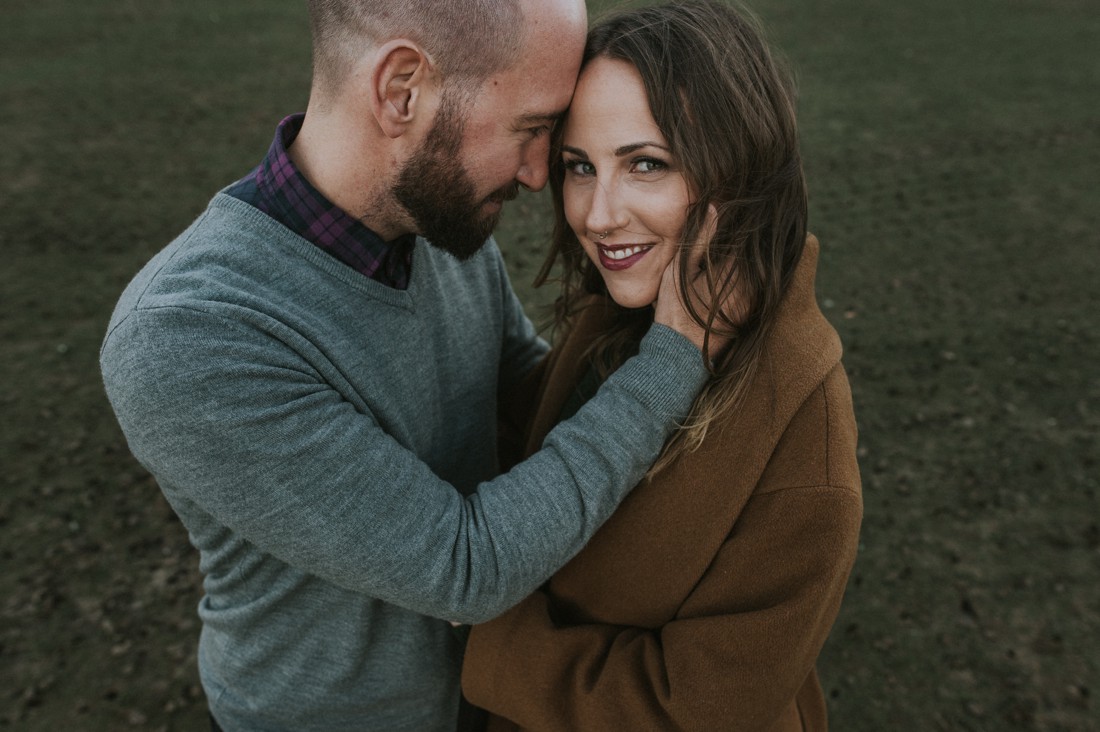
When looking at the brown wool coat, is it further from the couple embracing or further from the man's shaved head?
the man's shaved head

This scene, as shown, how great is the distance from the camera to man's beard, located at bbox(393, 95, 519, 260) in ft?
6.90

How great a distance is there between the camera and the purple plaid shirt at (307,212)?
201 centimetres

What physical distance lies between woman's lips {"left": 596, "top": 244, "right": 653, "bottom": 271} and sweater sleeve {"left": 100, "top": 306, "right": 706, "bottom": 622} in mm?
394

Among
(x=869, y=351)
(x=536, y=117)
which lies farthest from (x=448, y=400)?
(x=869, y=351)

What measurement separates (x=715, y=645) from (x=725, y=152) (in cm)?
114

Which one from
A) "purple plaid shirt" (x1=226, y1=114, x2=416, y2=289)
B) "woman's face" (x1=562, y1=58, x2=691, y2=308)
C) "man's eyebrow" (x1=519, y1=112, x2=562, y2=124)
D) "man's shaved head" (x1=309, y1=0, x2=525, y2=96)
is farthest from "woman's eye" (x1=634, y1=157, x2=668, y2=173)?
"purple plaid shirt" (x1=226, y1=114, x2=416, y2=289)

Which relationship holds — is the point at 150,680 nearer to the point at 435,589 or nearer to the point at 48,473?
the point at 48,473

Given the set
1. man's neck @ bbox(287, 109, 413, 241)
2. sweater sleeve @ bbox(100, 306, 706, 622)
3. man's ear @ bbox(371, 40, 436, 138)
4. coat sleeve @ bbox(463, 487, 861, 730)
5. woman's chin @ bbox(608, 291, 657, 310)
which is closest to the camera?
sweater sleeve @ bbox(100, 306, 706, 622)

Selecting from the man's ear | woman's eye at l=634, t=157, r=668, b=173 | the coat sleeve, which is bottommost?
the coat sleeve

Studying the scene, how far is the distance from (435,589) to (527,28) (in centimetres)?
130

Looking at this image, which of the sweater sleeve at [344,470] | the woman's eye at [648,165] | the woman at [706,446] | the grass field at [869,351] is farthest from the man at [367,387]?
the grass field at [869,351]

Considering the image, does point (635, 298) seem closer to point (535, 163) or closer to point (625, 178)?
point (625, 178)

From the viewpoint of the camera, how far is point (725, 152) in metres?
2.05

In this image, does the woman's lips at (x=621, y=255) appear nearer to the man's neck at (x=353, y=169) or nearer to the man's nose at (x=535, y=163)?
the man's nose at (x=535, y=163)
